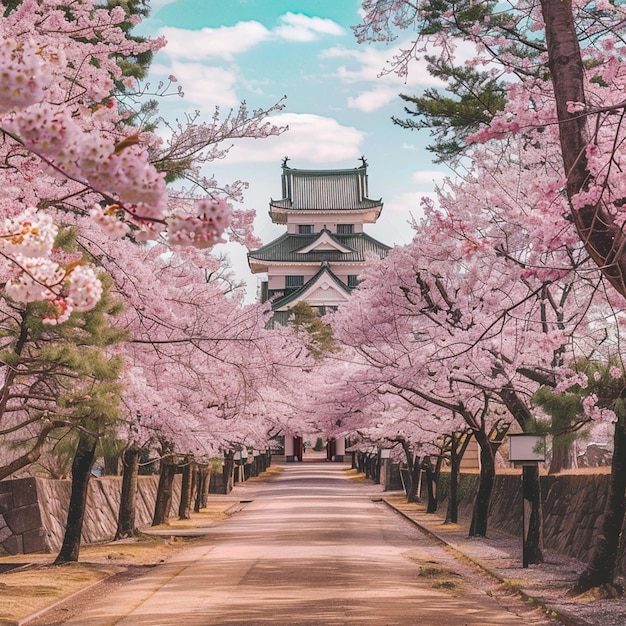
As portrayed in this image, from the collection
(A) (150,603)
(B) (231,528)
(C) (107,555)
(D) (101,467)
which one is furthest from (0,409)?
(D) (101,467)

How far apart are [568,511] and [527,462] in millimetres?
3051

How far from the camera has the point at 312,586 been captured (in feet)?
46.1

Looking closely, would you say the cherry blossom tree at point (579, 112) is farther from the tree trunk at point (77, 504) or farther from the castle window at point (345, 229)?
the castle window at point (345, 229)

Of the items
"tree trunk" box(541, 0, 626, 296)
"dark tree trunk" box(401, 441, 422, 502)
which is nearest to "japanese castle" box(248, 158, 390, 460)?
"dark tree trunk" box(401, 441, 422, 502)

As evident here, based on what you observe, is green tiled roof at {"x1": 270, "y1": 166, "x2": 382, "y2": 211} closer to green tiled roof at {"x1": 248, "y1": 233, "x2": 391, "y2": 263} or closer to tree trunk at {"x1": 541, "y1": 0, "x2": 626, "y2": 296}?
green tiled roof at {"x1": 248, "y1": 233, "x2": 391, "y2": 263}

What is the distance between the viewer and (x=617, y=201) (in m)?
Answer: 10.0

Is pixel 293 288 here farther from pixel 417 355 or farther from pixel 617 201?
pixel 617 201

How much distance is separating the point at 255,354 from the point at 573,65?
11.5 m

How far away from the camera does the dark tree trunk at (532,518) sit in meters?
16.3

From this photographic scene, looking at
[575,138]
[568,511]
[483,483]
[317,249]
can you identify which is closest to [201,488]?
[483,483]

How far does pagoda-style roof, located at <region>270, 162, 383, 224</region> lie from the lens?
84.7 m

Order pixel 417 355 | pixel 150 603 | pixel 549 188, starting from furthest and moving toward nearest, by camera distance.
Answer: pixel 417 355 → pixel 150 603 → pixel 549 188

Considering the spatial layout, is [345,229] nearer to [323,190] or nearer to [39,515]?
[323,190]

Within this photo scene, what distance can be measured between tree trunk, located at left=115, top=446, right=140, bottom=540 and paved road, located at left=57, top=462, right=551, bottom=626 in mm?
2194
